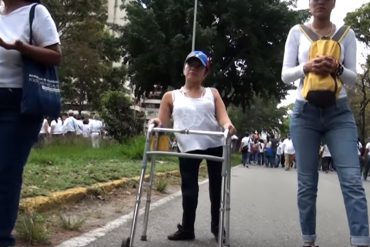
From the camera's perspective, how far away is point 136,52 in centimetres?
3052

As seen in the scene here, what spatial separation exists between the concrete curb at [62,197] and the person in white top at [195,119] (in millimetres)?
1612

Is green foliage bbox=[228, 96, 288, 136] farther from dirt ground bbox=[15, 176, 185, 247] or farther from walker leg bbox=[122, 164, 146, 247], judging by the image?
walker leg bbox=[122, 164, 146, 247]

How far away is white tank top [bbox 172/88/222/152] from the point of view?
5109 mm

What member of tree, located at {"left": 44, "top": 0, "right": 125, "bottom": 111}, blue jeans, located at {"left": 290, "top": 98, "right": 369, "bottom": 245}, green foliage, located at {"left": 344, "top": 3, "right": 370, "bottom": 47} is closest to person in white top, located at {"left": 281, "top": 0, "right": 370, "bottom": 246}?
blue jeans, located at {"left": 290, "top": 98, "right": 369, "bottom": 245}

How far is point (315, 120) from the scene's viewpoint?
4324mm

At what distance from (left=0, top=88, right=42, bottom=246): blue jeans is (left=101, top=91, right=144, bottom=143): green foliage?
16564mm

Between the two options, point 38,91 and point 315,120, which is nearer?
point 38,91

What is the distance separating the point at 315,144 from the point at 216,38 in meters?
25.4

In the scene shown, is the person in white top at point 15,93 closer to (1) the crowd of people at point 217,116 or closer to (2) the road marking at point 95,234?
(1) the crowd of people at point 217,116

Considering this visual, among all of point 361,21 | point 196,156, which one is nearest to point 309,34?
point 196,156

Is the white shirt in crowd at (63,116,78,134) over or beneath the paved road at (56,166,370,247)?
over

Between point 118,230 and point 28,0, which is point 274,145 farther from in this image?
point 28,0

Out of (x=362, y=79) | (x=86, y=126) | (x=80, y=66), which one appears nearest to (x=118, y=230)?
(x=86, y=126)

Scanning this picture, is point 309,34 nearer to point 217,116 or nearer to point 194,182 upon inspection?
point 217,116
